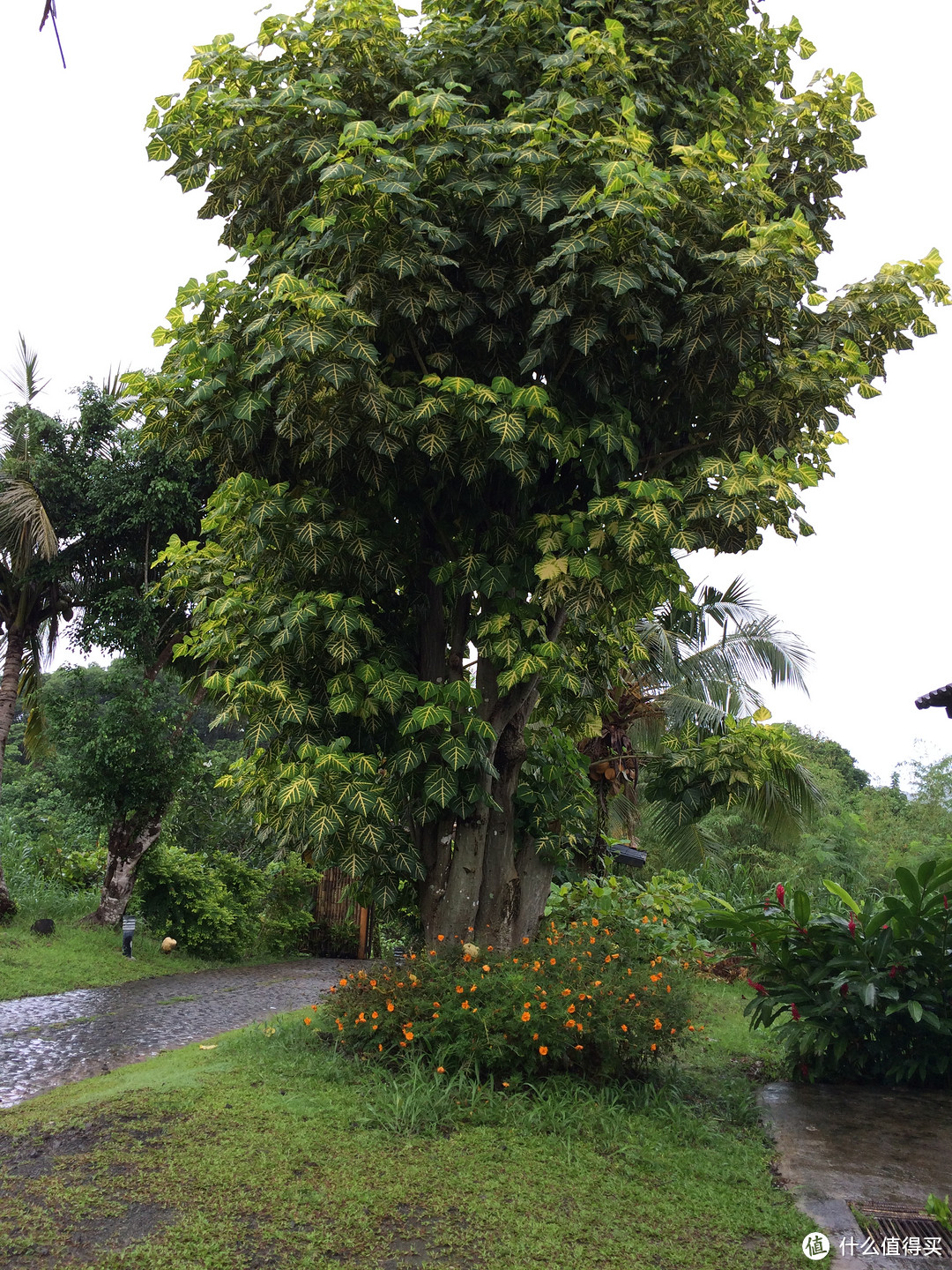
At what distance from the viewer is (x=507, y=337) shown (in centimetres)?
620

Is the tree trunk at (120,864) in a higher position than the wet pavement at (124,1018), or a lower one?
higher

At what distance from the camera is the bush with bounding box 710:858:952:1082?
5.71 meters

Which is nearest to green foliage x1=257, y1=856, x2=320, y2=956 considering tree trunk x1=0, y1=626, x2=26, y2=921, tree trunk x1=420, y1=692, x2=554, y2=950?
tree trunk x1=0, y1=626, x2=26, y2=921

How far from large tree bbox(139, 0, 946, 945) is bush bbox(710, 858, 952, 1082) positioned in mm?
1972

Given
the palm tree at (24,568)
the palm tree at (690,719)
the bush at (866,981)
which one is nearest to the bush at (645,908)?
the palm tree at (690,719)

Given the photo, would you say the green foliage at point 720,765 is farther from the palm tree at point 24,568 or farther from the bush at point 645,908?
the palm tree at point 24,568

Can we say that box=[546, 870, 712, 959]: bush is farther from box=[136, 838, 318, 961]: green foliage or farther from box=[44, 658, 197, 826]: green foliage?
box=[44, 658, 197, 826]: green foliage

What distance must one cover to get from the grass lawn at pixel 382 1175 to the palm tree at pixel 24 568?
8.10 m

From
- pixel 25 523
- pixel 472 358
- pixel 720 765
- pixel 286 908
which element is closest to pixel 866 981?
pixel 720 765

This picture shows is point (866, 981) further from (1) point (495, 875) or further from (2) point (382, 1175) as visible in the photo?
(2) point (382, 1175)

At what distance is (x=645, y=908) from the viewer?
11.8 metres

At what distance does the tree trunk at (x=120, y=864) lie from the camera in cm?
1315

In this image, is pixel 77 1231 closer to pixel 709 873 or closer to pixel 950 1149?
pixel 950 1149

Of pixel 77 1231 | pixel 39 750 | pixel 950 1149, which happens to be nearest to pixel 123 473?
pixel 39 750
